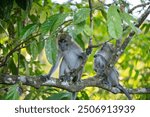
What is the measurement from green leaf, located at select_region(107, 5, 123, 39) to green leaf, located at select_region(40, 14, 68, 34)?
0.33 m

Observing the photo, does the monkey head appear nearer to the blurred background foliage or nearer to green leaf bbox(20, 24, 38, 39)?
the blurred background foliage

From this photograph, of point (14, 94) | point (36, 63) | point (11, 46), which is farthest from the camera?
point (36, 63)

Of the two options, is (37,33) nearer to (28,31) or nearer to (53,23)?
(28,31)

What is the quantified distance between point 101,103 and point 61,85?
0.37 metres

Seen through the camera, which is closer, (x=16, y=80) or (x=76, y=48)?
(x=16, y=80)

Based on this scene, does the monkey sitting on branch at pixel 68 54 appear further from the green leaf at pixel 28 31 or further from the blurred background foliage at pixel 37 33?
the green leaf at pixel 28 31

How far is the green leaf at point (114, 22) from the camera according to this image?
258 centimetres

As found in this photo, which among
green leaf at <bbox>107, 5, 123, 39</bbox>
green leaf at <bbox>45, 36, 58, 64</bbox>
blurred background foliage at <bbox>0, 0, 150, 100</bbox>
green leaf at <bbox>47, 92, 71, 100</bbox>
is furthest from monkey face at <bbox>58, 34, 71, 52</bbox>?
green leaf at <bbox>107, 5, 123, 39</bbox>

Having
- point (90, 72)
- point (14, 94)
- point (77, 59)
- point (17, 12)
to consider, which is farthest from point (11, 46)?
point (90, 72)

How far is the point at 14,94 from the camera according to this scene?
3.24 m

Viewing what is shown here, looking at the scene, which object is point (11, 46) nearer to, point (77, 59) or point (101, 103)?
point (101, 103)

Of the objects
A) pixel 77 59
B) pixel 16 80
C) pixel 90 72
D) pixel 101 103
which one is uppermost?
pixel 16 80

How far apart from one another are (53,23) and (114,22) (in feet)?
1.54

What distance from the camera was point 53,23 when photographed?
9.46 feet
